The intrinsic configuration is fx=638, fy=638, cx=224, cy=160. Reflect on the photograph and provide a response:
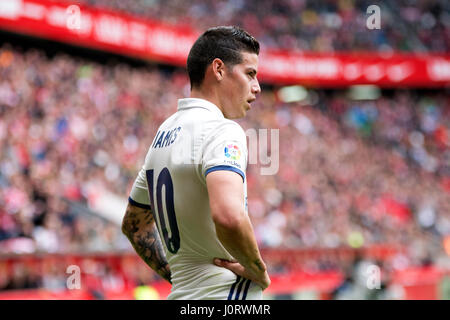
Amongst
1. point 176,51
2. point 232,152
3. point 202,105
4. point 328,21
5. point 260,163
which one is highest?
point 328,21

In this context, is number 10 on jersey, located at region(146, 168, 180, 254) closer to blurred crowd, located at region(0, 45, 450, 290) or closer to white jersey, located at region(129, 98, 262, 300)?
white jersey, located at region(129, 98, 262, 300)

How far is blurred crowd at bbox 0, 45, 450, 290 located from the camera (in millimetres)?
11211

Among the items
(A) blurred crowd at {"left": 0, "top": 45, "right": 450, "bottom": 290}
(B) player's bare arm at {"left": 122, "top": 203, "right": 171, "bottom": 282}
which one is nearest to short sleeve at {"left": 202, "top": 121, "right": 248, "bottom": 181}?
(B) player's bare arm at {"left": 122, "top": 203, "right": 171, "bottom": 282}

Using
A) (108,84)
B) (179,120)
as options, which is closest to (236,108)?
(179,120)

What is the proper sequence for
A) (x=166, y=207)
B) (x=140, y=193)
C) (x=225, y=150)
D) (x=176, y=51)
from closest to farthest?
(x=225, y=150) < (x=166, y=207) < (x=140, y=193) < (x=176, y=51)

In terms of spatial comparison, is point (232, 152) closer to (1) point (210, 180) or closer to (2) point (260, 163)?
(1) point (210, 180)

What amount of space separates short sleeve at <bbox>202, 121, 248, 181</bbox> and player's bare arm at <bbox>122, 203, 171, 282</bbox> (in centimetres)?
73

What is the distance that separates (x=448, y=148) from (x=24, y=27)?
18.2m

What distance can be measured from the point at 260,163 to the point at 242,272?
13.5 m

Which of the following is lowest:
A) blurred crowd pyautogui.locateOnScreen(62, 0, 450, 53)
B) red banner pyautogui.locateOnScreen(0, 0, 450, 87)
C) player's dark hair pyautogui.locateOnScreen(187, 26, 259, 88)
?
player's dark hair pyautogui.locateOnScreen(187, 26, 259, 88)

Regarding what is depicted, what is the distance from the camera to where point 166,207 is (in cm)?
259

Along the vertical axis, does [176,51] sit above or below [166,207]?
above

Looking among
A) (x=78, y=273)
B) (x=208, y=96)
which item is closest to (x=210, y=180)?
(x=208, y=96)

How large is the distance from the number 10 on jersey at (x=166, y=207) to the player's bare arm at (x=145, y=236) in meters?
0.27
